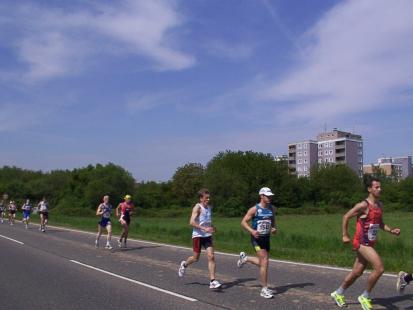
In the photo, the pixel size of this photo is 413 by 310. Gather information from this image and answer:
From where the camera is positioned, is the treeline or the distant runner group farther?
the treeline

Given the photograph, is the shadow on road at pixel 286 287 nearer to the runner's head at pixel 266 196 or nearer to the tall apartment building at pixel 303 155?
the runner's head at pixel 266 196

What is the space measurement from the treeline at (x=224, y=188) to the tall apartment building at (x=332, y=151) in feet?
133

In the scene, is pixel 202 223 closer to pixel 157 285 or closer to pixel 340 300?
A: pixel 157 285

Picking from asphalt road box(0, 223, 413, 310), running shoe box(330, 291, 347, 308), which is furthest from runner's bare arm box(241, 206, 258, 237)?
running shoe box(330, 291, 347, 308)

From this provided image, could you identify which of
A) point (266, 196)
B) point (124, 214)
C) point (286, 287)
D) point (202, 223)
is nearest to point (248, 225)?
point (266, 196)

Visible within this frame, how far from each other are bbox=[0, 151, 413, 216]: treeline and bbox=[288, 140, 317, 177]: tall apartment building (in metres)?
45.2

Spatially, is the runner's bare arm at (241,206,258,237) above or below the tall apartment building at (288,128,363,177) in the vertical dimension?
below

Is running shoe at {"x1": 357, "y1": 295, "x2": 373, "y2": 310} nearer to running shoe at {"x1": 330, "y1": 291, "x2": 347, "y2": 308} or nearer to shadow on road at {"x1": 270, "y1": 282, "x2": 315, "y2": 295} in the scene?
running shoe at {"x1": 330, "y1": 291, "x2": 347, "y2": 308}

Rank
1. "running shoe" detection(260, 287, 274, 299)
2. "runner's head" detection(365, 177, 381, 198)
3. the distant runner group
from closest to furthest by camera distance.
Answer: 1. the distant runner group
2. "runner's head" detection(365, 177, 381, 198)
3. "running shoe" detection(260, 287, 274, 299)

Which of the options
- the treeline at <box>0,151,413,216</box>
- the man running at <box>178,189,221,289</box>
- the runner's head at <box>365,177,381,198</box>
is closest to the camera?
the runner's head at <box>365,177,381,198</box>

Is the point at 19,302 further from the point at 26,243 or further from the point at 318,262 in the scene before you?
the point at 26,243

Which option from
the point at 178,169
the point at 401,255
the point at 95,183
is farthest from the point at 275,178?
the point at 401,255

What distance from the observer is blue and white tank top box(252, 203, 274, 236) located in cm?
925

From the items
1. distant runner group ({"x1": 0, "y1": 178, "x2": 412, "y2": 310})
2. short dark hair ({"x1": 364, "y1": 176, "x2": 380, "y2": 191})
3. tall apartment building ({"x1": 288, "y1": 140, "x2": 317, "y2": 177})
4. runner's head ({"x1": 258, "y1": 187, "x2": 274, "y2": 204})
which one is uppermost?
tall apartment building ({"x1": 288, "y1": 140, "x2": 317, "y2": 177})
